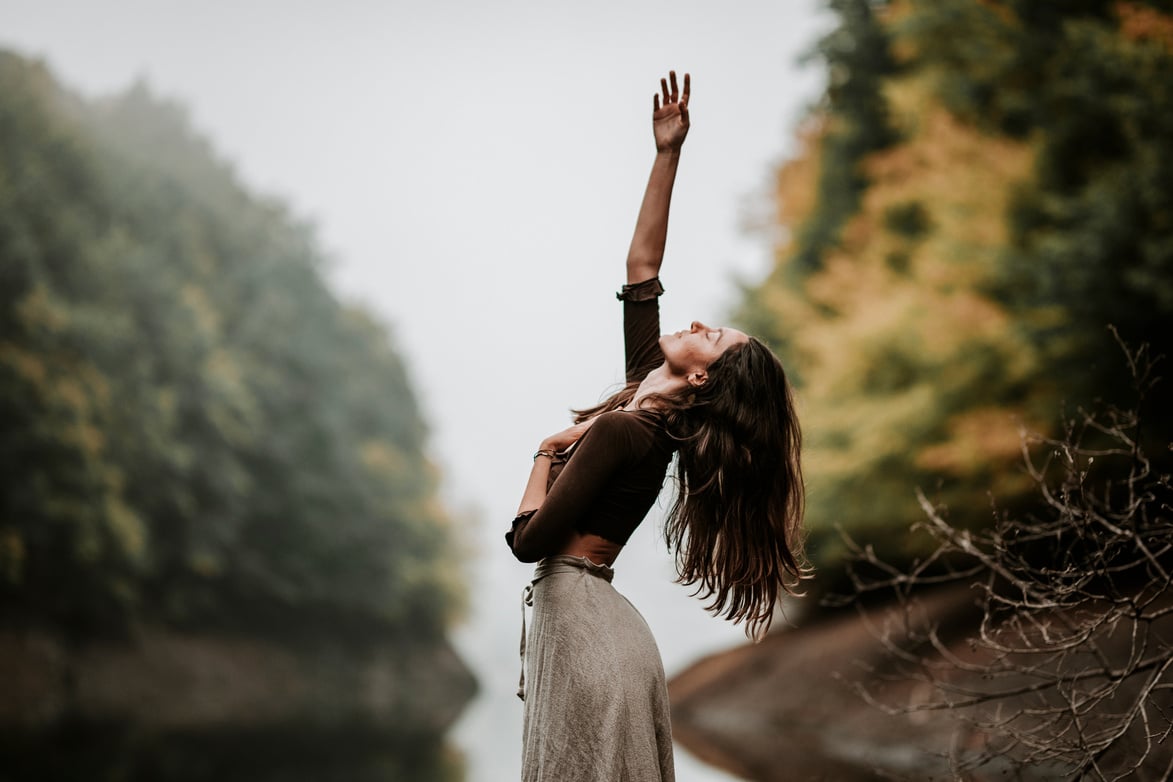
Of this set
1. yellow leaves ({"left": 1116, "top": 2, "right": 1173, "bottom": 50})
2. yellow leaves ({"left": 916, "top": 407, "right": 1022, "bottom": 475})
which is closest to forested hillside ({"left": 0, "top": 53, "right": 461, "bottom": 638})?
yellow leaves ({"left": 916, "top": 407, "right": 1022, "bottom": 475})

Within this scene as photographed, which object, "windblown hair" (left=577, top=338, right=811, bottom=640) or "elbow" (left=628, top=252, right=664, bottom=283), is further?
"elbow" (left=628, top=252, right=664, bottom=283)

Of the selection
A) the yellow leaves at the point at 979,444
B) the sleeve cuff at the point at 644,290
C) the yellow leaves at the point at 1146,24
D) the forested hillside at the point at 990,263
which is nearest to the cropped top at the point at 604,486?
the sleeve cuff at the point at 644,290

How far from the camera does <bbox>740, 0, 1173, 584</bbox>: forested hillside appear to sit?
10.6 metres

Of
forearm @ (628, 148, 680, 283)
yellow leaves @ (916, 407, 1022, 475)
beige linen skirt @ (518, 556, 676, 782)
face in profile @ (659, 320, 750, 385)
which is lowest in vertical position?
beige linen skirt @ (518, 556, 676, 782)

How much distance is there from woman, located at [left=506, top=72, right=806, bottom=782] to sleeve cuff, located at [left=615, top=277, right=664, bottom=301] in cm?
32

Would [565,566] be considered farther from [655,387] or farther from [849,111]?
[849,111]

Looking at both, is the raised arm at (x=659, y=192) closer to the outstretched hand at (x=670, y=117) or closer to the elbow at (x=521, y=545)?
the outstretched hand at (x=670, y=117)

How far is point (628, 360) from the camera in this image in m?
3.78

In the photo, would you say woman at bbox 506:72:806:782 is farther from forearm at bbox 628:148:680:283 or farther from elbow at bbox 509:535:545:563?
forearm at bbox 628:148:680:283

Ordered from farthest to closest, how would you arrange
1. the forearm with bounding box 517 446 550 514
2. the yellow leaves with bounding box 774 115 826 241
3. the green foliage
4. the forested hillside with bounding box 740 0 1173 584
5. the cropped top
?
the yellow leaves with bounding box 774 115 826 241 < the green foliage < the forested hillside with bounding box 740 0 1173 584 < the forearm with bounding box 517 446 550 514 < the cropped top

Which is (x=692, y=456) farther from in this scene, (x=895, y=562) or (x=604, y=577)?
(x=895, y=562)

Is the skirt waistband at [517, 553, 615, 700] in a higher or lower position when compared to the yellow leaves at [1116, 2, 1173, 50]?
lower

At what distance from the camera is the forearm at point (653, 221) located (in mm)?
3707

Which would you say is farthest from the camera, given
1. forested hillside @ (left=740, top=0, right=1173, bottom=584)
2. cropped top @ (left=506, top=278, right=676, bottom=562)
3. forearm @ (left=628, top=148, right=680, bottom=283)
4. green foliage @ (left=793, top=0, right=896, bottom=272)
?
green foliage @ (left=793, top=0, right=896, bottom=272)
